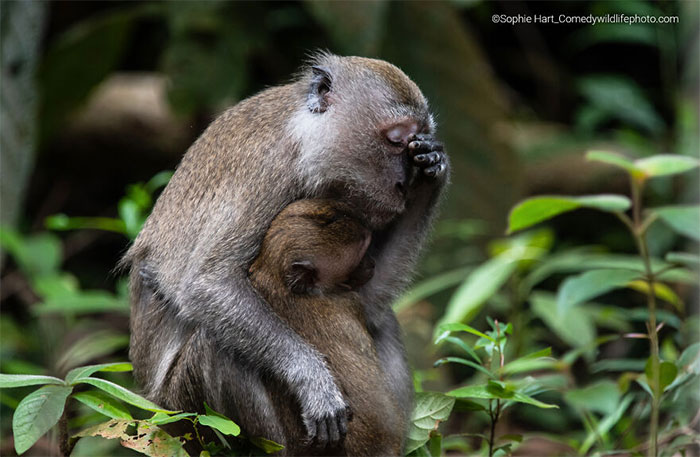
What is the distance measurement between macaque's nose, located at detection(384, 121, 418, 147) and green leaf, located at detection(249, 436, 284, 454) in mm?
1363

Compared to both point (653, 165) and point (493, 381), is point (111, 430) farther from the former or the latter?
point (653, 165)

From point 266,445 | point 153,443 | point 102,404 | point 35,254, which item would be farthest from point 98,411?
point 35,254

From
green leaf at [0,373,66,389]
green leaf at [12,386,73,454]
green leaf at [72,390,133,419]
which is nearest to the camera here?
green leaf at [12,386,73,454]

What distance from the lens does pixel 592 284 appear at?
4.12m

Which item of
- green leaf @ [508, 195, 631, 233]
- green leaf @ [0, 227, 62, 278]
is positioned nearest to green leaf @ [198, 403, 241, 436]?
green leaf @ [508, 195, 631, 233]

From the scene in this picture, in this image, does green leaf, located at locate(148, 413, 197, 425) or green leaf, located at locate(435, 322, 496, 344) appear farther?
green leaf, located at locate(435, 322, 496, 344)

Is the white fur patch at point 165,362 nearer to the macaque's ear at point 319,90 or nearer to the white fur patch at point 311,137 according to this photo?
the white fur patch at point 311,137

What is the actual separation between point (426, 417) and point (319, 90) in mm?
1517

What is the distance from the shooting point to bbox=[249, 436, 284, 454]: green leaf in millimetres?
3258

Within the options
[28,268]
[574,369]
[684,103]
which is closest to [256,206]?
[28,268]

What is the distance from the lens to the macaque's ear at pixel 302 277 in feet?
11.6

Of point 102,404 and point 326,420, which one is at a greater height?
point 102,404

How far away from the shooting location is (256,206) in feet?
12.1

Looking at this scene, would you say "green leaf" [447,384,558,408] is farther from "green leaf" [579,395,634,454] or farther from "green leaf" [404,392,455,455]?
"green leaf" [579,395,634,454]
